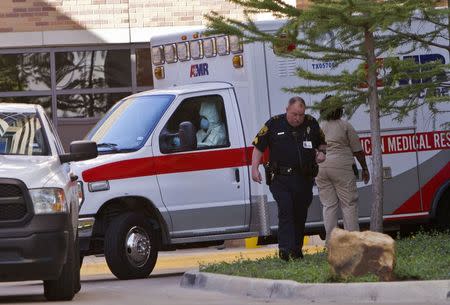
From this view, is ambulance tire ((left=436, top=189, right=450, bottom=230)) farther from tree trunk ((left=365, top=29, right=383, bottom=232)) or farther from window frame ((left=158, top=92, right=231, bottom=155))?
window frame ((left=158, top=92, right=231, bottom=155))

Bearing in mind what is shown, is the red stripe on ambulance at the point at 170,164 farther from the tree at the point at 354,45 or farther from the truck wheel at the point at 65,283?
the truck wheel at the point at 65,283

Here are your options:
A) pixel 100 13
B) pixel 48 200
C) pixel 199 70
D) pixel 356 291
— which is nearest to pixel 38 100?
pixel 100 13

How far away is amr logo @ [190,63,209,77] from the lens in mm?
16953

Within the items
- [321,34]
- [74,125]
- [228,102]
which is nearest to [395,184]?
[228,102]

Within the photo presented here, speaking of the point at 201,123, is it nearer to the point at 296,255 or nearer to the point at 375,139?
the point at 375,139

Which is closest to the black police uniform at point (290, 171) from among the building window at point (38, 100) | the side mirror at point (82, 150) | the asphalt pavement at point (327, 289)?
the asphalt pavement at point (327, 289)

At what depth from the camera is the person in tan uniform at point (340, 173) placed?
50.9 ft

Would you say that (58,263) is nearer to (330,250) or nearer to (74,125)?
(330,250)

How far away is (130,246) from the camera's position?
620 inches

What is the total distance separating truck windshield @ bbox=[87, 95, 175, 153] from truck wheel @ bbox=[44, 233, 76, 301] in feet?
12.2

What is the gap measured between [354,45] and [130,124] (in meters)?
2.96

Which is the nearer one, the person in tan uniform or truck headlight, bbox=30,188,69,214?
truck headlight, bbox=30,188,69,214

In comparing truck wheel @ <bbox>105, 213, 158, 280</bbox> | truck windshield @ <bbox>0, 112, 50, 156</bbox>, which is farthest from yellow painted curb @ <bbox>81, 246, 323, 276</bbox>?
truck windshield @ <bbox>0, 112, 50, 156</bbox>

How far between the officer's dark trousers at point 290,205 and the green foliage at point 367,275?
7.3 inches
